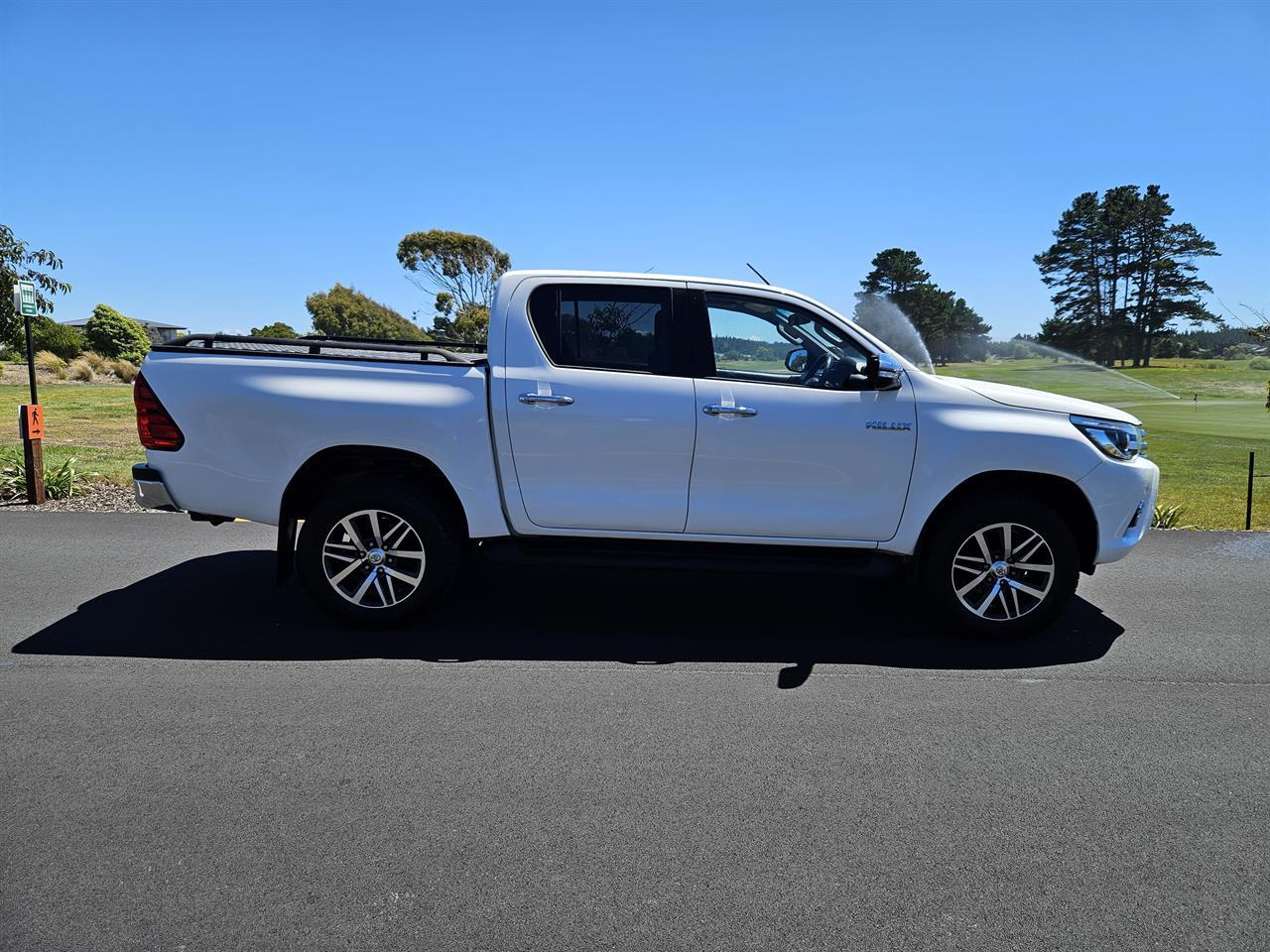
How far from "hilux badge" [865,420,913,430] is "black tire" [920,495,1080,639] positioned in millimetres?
586

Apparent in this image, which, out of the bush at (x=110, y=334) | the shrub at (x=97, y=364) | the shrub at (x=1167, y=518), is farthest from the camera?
the bush at (x=110, y=334)

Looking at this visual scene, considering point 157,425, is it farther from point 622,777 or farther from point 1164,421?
point 1164,421

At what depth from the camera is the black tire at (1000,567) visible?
5.32 meters

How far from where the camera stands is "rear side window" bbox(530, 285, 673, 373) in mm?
5387

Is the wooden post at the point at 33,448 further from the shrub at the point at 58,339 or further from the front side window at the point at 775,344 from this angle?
the shrub at the point at 58,339

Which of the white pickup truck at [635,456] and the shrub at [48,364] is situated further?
the shrub at [48,364]

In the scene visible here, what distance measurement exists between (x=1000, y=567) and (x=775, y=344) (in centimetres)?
183

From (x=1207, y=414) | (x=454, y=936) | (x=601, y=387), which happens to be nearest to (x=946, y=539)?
(x=601, y=387)

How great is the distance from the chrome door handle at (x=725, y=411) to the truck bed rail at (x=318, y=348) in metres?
1.39

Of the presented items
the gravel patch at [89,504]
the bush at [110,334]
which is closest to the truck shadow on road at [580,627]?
the gravel patch at [89,504]

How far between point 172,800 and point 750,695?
2.52m

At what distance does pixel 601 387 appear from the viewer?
17.3 feet

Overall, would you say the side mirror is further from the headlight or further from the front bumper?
the front bumper

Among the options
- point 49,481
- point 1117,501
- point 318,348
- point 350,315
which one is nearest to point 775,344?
point 1117,501
